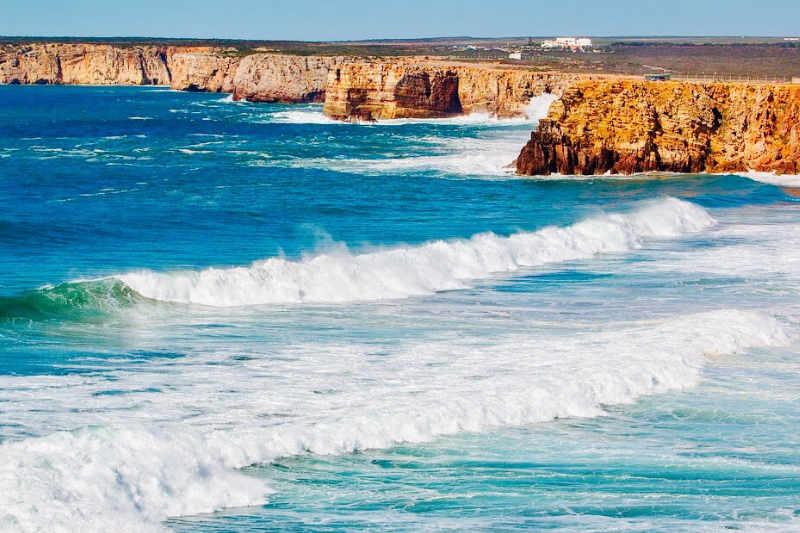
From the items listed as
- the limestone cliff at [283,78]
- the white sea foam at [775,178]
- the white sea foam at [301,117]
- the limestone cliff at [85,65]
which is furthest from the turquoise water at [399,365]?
the limestone cliff at [85,65]

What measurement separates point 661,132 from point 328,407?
34711mm

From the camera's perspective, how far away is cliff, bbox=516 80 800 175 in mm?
44719

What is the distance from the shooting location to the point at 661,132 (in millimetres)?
45656

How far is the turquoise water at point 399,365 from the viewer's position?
35.3 ft

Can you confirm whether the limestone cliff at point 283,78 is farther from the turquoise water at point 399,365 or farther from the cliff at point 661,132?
the turquoise water at point 399,365

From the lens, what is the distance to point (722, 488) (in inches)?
443

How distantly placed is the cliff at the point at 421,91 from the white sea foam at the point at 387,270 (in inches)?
2252

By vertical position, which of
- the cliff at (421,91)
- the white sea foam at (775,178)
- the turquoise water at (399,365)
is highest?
the cliff at (421,91)

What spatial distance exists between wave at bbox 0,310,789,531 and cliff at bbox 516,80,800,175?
1071 inches

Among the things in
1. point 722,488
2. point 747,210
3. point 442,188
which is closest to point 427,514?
point 722,488

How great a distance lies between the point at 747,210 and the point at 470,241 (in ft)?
40.4

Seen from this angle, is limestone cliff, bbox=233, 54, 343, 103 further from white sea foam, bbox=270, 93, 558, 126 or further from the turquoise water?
Answer: the turquoise water

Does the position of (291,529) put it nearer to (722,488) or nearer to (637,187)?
(722,488)

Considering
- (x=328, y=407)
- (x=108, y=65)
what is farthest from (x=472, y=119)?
(x=108, y=65)
